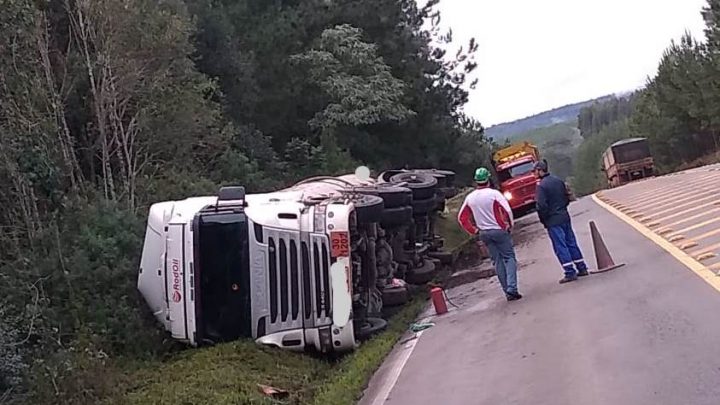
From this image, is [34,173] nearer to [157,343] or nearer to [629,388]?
[157,343]

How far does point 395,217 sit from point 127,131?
21.5 ft

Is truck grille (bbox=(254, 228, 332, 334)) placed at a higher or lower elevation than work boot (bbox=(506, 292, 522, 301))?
higher

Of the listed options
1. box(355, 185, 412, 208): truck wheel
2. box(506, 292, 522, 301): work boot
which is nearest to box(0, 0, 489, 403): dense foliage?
box(355, 185, 412, 208): truck wheel

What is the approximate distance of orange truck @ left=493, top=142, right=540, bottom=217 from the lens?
31.8 m

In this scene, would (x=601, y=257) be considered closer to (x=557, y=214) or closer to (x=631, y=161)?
(x=557, y=214)

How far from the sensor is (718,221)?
1755 centimetres

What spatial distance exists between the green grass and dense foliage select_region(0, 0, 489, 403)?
54 cm

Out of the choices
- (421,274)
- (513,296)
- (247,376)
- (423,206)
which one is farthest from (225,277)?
(423,206)

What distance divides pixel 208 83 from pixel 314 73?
34.3 ft

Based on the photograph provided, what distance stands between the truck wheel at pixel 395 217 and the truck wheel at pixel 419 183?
204 cm

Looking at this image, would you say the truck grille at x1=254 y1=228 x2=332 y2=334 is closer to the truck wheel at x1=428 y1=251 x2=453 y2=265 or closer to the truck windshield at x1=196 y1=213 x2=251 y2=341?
the truck windshield at x1=196 y1=213 x2=251 y2=341

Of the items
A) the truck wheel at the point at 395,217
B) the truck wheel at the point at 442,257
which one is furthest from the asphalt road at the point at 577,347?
the truck wheel at the point at 442,257

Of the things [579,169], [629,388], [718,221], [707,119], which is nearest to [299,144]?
[718,221]

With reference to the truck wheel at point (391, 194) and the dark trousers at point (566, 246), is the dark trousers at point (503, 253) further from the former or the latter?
the truck wheel at point (391, 194)
